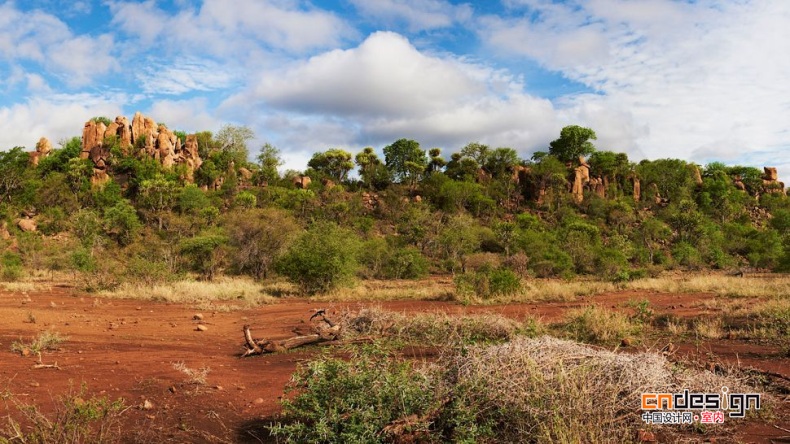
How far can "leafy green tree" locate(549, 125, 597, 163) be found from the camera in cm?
6341

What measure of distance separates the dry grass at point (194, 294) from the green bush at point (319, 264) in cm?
141

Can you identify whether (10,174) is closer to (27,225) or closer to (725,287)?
(27,225)

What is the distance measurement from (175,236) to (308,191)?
15166 mm

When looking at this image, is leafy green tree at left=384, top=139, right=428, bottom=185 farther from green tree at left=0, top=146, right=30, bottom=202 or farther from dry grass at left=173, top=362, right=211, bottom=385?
dry grass at left=173, top=362, right=211, bottom=385

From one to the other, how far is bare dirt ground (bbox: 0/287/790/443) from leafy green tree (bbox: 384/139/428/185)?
4409 cm

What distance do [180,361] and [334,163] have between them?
52.8 m

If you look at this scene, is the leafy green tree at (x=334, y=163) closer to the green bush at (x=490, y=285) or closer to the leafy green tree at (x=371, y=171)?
the leafy green tree at (x=371, y=171)

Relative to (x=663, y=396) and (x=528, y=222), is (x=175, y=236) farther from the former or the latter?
(x=663, y=396)

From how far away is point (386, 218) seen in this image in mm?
50438

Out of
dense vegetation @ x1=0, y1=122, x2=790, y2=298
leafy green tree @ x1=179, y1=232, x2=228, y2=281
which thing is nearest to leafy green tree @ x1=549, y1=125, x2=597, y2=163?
dense vegetation @ x1=0, y1=122, x2=790, y2=298

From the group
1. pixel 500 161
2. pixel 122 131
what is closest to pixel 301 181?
pixel 122 131

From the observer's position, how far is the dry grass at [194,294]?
17.0m

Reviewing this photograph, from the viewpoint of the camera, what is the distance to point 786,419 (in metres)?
4.97

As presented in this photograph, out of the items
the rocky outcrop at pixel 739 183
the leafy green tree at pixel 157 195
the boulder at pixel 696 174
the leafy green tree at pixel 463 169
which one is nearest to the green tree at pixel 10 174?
the leafy green tree at pixel 157 195
